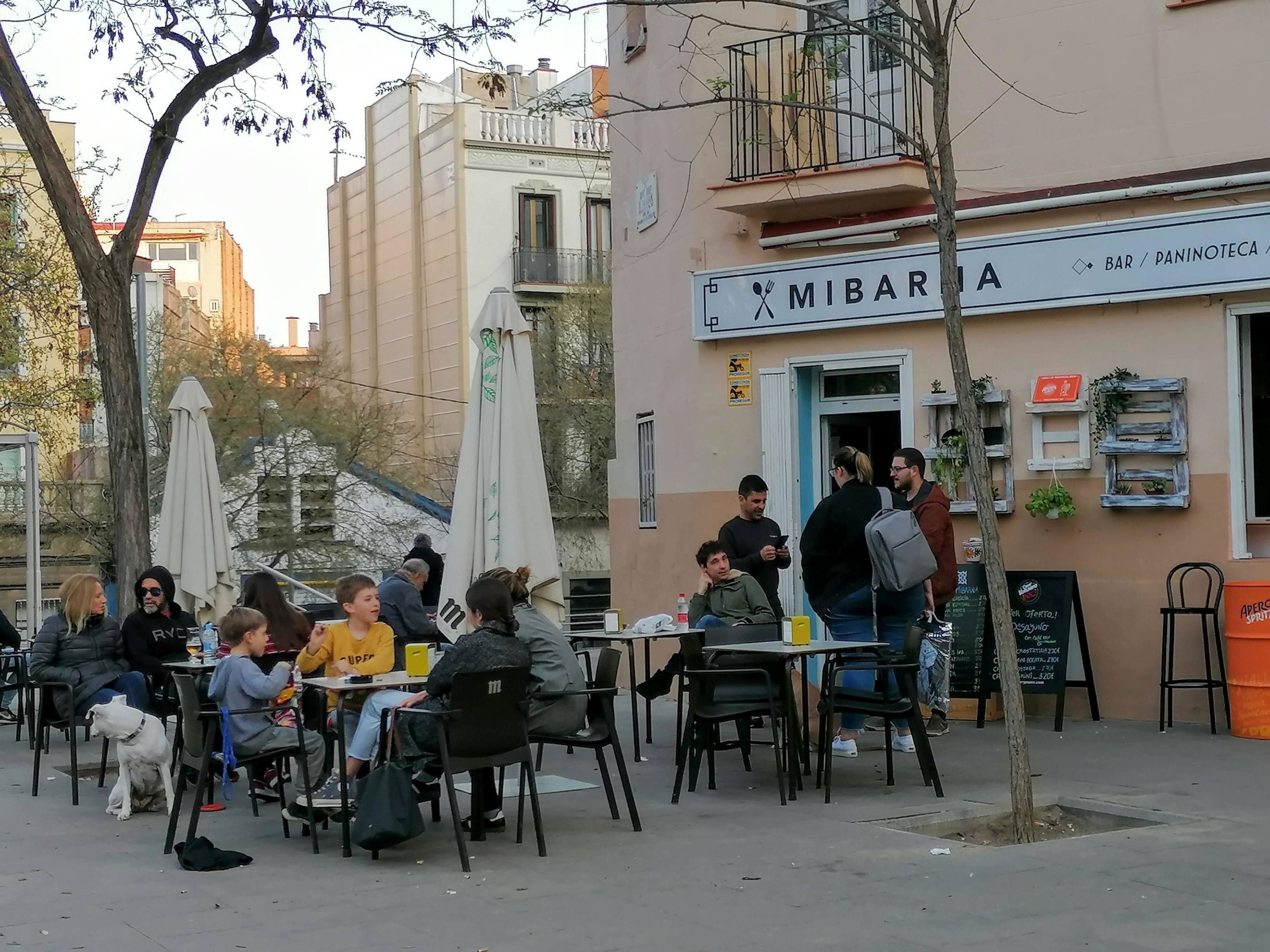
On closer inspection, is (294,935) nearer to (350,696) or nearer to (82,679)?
(350,696)

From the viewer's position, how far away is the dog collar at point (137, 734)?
8.43m

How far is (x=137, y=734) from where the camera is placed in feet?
27.8

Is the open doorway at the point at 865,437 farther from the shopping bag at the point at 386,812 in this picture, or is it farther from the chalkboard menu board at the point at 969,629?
the shopping bag at the point at 386,812

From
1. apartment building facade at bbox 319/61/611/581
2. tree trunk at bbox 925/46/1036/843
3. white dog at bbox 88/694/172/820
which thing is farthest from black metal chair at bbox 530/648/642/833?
apartment building facade at bbox 319/61/611/581

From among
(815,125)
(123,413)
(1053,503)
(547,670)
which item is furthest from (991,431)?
(123,413)

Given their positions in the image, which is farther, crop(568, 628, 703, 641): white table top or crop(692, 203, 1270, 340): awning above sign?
crop(692, 203, 1270, 340): awning above sign

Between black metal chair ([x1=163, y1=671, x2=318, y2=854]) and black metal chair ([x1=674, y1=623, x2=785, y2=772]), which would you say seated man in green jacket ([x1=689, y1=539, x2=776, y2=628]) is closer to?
black metal chair ([x1=674, y1=623, x2=785, y2=772])

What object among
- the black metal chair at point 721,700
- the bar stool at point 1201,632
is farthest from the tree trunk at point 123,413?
the bar stool at point 1201,632

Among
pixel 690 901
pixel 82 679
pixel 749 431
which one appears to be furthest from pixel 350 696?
pixel 749 431

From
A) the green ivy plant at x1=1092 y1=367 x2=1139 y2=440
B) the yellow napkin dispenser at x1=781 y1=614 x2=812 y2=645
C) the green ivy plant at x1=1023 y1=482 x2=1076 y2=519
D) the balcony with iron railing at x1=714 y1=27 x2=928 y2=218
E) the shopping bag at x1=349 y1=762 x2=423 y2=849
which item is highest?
the balcony with iron railing at x1=714 y1=27 x2=928 y2=218

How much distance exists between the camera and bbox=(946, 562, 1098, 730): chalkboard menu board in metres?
11.3

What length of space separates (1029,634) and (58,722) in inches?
271

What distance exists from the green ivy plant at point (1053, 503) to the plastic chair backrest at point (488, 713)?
5656 mm

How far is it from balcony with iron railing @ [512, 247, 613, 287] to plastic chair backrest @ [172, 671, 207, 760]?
32198 mm
